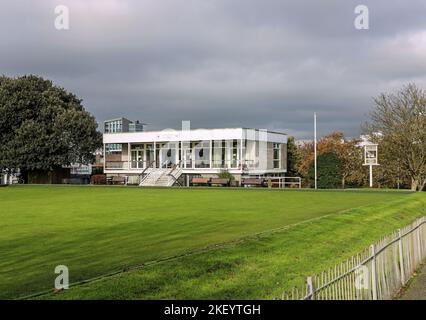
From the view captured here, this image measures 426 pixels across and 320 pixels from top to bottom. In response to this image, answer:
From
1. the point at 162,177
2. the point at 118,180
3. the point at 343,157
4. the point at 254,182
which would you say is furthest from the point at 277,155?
the point at 118,180

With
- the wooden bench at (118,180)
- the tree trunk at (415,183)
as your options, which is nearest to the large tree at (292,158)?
the tree trunk at (415,183)

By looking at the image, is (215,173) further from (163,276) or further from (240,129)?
(163,276)

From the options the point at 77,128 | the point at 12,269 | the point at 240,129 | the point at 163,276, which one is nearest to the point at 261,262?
the point at 163,276

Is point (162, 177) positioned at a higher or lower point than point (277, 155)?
lower

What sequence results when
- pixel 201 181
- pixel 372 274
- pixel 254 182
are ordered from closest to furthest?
pixel 372 274
pixel 254 182
pixel 201 181

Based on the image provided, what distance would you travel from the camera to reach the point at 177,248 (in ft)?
37.3

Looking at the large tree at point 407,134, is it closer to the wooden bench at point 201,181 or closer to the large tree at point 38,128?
the wooden bench at point 201,181

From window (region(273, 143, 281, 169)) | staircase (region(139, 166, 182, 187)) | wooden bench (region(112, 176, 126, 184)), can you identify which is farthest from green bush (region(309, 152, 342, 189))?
wooden bench (region(112, 176, 126, 184))

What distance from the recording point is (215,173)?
55.4 m

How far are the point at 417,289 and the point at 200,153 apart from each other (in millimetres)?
49253

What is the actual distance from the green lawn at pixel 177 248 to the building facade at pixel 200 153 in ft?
114

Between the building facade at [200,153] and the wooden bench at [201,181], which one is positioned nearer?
the wooden bench at [201,181]

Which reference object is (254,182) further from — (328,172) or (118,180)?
(118,180)

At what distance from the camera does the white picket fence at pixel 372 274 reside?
21.0 feet
